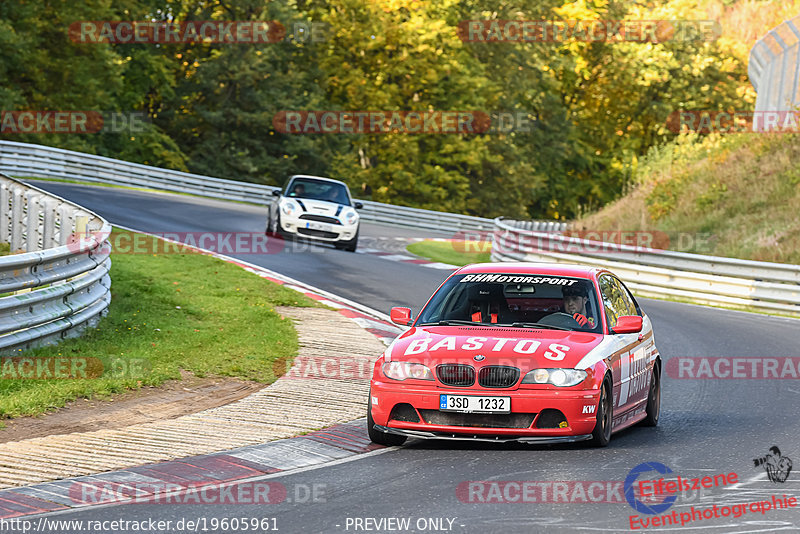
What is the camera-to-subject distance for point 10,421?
8859 mm

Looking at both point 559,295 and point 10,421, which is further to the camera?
point 559,295

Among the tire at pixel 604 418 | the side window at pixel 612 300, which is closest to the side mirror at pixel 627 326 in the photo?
the side window at pixel 612 300

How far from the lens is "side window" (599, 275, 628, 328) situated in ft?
31.5

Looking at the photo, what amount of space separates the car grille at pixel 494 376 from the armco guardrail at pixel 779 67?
24718 millimetres

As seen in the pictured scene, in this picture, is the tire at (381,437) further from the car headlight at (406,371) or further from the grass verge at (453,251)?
the grass verge at (453,251)

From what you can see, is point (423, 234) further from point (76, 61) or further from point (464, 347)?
point (464, 347)

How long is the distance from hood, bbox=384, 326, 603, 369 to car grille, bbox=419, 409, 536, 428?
37cm

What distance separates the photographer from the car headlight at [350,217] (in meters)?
26.4

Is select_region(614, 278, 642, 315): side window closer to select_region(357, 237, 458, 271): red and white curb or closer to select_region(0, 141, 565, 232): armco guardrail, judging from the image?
select_region(357, 237, 458, 271): red and white curb

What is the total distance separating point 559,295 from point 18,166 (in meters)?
31.3

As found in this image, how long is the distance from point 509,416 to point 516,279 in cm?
177

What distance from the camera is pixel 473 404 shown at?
8.37 meters

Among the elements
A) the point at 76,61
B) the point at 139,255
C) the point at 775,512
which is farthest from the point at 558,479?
the point at 76,61

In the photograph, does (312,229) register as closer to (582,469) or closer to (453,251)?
(453,251)
